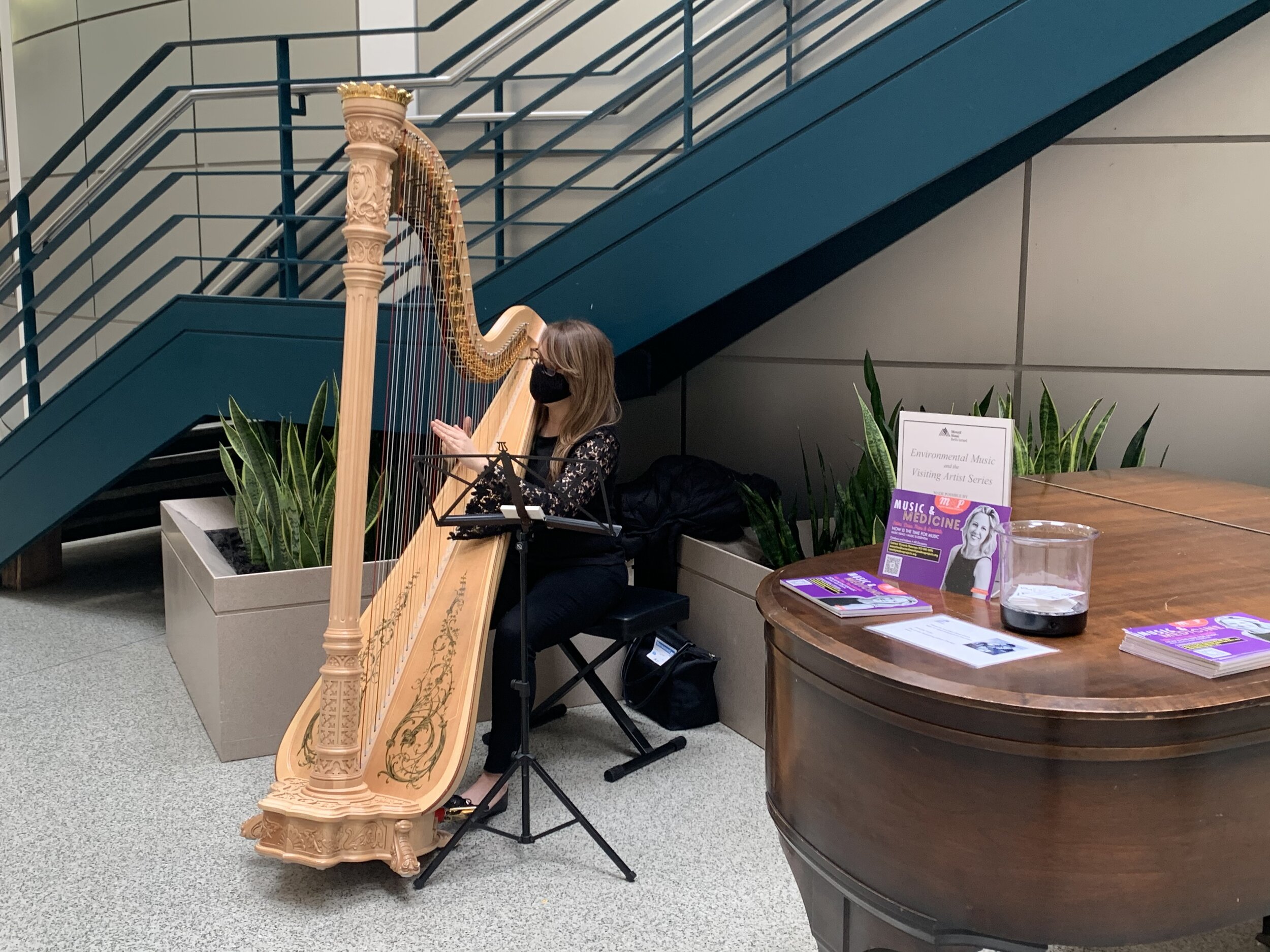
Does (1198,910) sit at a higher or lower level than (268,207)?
lower

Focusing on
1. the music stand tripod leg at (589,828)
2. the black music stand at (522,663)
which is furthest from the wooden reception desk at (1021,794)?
the music stand tripod leg at (589,828)

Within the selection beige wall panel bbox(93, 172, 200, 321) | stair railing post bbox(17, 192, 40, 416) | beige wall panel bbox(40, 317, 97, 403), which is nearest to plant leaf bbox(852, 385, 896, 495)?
stair railing post bbox(17, 192, 40, 416)

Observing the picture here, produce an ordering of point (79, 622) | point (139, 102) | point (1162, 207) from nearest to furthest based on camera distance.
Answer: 1. point (1162, 207)
2. point (79, 622)
3. point (139, 102)

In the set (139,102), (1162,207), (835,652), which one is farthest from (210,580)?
(139,102)

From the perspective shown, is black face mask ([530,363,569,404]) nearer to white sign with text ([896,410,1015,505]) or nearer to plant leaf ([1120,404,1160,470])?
white sign with text ([896,410,1015,505])

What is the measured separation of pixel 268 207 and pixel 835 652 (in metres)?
4.69

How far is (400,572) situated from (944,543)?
65.8 inches

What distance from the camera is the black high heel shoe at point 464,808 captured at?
262 centimetres

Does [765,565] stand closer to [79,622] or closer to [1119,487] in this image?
[1119,487]

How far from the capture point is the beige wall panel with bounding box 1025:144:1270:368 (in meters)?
3.49

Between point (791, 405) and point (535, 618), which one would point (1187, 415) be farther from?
point (535, 618)

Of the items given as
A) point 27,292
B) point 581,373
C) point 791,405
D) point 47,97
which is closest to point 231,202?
point 27,292

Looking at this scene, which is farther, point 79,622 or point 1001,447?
point 79,622

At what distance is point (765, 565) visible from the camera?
3.18 metres
